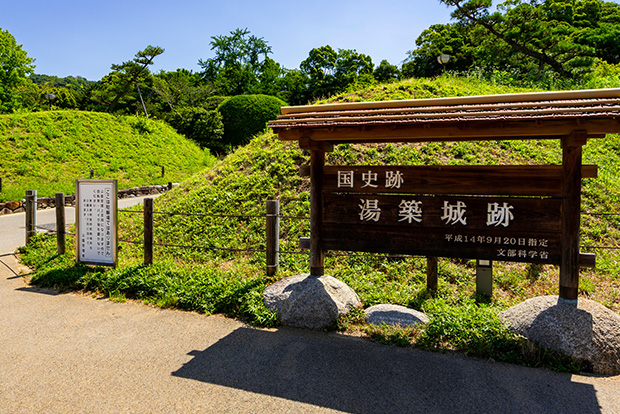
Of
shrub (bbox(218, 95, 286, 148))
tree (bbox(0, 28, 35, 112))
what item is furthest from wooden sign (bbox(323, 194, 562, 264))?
tree (bbox(0, 28, 35, 112))

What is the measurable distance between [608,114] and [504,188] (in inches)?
46.7

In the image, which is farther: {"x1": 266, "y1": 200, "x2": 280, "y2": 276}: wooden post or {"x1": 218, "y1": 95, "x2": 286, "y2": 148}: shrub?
{"x1": 218, "y1": 95, "x2": 286, "y2": 148}: shrub

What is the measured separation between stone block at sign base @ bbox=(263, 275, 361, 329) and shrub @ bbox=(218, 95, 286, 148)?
23695 millimetres

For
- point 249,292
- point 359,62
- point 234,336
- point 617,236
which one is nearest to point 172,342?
point 234,336

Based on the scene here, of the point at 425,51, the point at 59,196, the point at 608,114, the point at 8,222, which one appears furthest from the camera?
the point at 425,51

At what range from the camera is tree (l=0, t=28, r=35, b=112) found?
34062 millimetres

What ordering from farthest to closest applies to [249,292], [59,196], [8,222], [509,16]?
1. [509,16]
2. [8,222]
3. [59,196]
4. [249,292]

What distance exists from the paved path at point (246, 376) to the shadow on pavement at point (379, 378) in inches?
0.4

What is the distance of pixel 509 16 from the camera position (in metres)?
20.1

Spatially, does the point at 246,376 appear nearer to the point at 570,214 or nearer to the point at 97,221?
the point at 570,214

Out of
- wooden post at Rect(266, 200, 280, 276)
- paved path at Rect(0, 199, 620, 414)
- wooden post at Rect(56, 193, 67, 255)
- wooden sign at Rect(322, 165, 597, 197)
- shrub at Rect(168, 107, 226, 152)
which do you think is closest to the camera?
paved path at Rect(0, 199, 620, 414)

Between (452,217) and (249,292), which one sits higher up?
(452,217)

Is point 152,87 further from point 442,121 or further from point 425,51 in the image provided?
point 442,121

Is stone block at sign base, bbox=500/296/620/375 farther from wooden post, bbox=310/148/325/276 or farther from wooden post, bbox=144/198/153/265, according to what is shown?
wooden post, bbox=144/198/153/265
